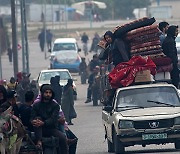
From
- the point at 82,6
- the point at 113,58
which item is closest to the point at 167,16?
the point at 82,6

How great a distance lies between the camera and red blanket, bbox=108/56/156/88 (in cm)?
2189

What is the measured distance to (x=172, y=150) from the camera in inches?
843

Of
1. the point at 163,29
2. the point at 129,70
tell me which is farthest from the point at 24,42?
the point at 129,70

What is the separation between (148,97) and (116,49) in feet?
7.04

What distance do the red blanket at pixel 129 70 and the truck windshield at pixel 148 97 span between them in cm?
51

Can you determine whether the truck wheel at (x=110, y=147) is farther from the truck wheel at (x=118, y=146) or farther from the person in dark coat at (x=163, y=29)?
the person in dark coat at (x=163, y=29)

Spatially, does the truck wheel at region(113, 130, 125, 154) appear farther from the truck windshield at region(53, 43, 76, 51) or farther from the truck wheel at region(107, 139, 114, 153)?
the truck windshield at region(53, 43, 76, 51)

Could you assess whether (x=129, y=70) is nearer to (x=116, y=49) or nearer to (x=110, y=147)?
(x=116, y=49)

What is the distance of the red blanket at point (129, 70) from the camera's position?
21.9 m

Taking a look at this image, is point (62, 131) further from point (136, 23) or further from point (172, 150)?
point (136, 23)

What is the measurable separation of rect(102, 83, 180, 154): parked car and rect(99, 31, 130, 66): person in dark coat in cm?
163

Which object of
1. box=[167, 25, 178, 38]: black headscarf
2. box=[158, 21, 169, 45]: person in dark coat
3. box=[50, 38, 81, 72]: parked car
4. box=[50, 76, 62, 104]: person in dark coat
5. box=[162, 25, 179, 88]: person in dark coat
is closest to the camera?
box=[162, 25, 179, 88]: person in dark coat

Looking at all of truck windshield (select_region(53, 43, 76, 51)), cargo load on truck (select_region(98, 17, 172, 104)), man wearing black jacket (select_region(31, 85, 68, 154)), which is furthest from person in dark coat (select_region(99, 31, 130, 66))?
truck windshield (select_region(53, 43, 76, 51))

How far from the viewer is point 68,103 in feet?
112
